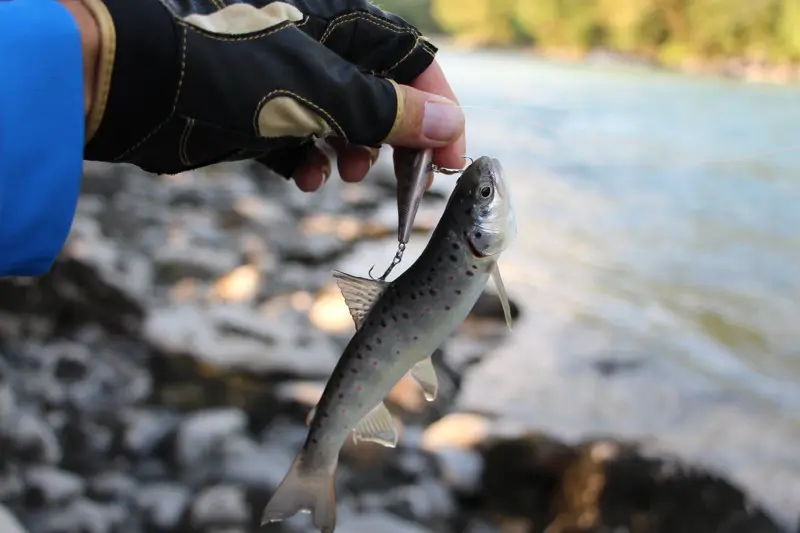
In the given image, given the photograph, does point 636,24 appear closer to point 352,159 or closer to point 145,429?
point 145,429

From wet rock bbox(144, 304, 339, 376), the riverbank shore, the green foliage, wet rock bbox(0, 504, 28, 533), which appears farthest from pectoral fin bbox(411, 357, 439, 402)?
the riverbank shore

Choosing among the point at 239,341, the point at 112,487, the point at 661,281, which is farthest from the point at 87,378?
the point at 661,281

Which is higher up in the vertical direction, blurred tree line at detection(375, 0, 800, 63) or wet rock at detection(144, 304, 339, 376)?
wet rock at detection(144, 304, 339, 376)

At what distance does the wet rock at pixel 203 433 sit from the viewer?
10.00 feet

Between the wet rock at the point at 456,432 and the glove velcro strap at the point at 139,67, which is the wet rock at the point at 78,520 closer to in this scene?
the wet rock at the point at 456,432

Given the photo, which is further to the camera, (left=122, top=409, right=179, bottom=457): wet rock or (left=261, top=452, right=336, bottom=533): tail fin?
(left=122, top=409, right=179, bottom=457): wet rock

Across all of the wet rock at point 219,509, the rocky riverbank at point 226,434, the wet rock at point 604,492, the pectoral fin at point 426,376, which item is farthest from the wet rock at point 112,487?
the pectoral fin at point 426,376

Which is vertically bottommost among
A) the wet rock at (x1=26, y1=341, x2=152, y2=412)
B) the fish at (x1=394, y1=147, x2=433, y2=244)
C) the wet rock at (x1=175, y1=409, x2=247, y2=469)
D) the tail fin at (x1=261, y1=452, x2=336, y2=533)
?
the wet rock at (x1=26, y1=341, x2=152, y2=412)

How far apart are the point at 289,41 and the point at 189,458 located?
2.21m

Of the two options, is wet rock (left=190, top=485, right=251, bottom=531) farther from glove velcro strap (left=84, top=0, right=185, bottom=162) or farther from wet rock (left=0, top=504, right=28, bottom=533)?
glove velcro strap (left=84, top=0, right=185, bottom=162)

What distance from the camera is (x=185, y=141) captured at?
1.26 metres

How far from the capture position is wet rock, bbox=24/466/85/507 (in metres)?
2.76

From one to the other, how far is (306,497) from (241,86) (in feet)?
2.03

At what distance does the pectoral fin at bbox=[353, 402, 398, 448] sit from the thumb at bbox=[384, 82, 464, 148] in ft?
1.38
